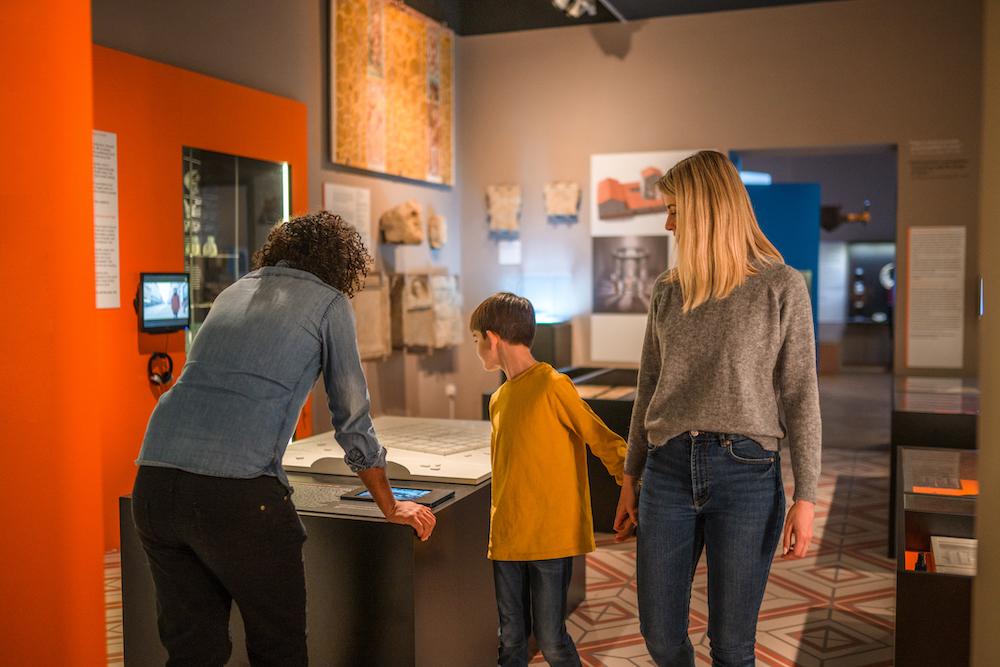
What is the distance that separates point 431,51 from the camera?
25.6 ft

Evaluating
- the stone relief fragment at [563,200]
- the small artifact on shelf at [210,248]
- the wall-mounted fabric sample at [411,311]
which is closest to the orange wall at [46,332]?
the small artifact on shelf at [210,248]

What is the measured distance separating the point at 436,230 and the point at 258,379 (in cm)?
606

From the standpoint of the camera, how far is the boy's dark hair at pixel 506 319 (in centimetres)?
252

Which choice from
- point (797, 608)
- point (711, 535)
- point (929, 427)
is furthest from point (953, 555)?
point (929, 427)

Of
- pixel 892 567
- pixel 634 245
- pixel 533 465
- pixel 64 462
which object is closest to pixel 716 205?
pixel 533 465

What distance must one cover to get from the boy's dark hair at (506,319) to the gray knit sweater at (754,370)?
25.6 inches

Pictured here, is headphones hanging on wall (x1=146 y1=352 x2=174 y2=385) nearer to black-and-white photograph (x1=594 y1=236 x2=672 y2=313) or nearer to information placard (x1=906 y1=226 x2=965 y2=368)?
black-and-white photograph (x1=594 y1=236 x2=672 y2=313)

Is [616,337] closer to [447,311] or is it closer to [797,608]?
[447,311]

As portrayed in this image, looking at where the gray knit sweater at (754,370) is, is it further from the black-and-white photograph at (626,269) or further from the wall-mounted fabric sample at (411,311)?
the black-and-white photograph at (626,269)

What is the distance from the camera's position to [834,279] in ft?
56.9

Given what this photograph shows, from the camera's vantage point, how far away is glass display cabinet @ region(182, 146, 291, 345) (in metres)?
4.94

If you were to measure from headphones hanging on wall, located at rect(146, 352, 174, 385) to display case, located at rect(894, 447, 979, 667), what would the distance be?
3687mm

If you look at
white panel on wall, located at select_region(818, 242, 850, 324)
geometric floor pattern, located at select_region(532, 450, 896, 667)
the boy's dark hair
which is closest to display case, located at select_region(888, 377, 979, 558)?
geometric floor pattern, located at select_region(532, 450, 896, 667)

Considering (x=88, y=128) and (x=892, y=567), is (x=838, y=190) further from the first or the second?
(x=88, y=128)
